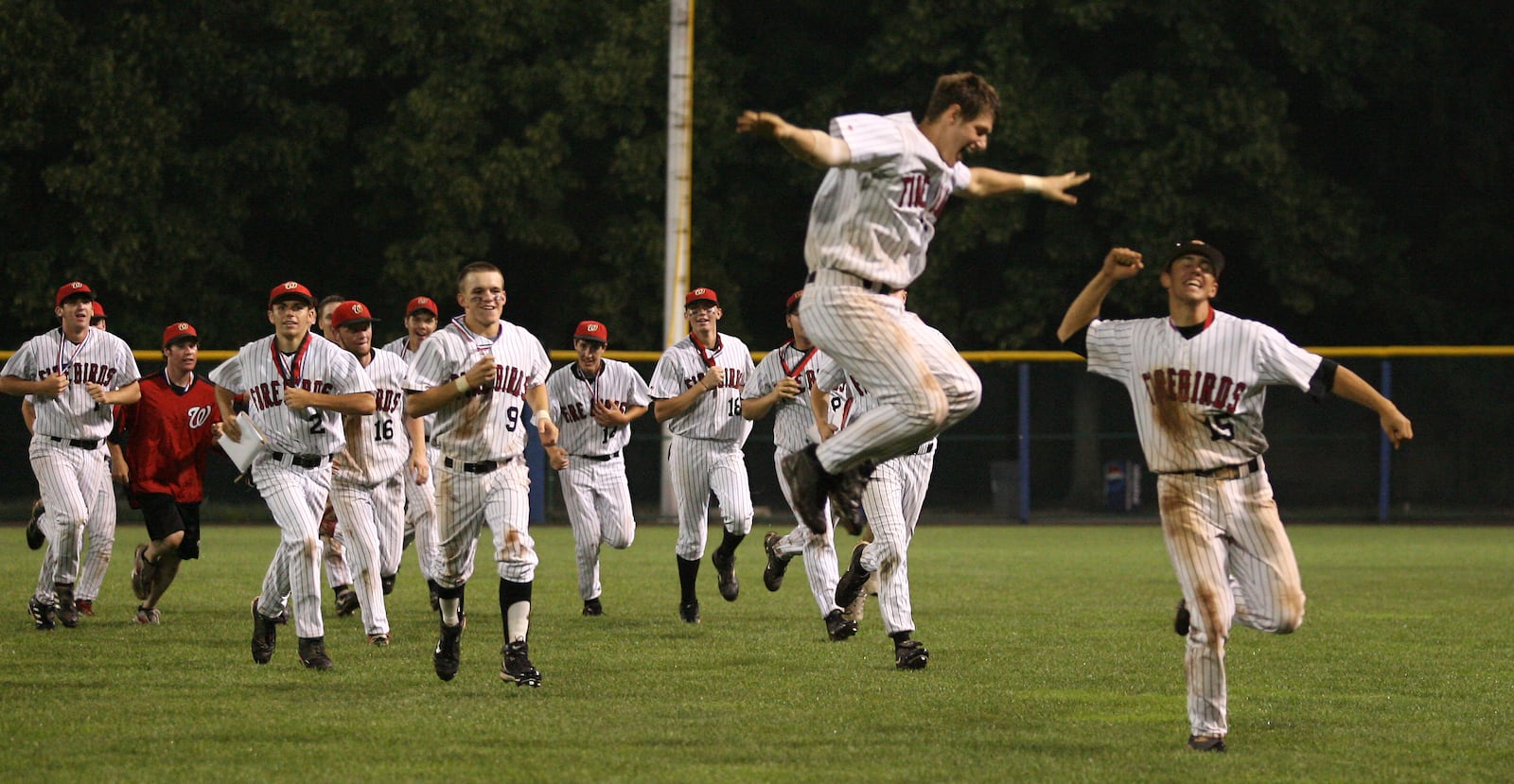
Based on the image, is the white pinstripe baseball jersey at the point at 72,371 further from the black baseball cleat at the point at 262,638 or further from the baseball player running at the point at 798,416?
the baseball player running at the point at 798,416

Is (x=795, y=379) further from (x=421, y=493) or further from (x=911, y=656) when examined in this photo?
(x=421, y=493)

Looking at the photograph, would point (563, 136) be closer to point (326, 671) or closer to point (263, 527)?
point (263, 527)

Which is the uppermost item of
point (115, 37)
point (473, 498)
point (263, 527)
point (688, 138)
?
point (115, 37)

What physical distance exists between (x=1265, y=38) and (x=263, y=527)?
705 inches

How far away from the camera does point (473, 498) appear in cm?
905

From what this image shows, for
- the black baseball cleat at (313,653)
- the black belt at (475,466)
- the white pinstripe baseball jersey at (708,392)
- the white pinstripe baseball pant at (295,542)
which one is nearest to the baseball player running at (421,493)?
the white pinstripe baseball jersey at (708,392)

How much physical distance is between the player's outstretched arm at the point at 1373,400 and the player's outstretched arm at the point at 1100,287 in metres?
0.97

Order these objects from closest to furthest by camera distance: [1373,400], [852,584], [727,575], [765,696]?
[1373,400], [765,696], [852,584], [727,575]

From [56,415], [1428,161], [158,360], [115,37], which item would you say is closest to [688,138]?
[158,360]

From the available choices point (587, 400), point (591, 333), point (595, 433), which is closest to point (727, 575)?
point (595, 433)

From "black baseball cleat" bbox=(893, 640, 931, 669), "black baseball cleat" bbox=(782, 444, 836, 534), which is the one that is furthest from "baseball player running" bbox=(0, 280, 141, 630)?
"black baseball cleat" bbox=(782, 444, 836, 534)

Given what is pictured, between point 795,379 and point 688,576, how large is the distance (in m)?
2.03

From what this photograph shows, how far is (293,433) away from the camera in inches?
390

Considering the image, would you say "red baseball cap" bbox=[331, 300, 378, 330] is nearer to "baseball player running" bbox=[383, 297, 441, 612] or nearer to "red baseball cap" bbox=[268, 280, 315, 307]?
"red baseball cap" bbox=[268, 280, 315, 307]
